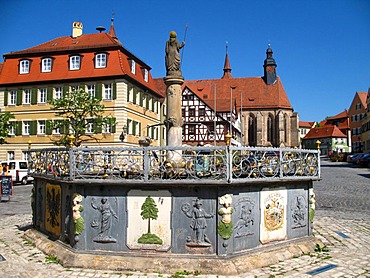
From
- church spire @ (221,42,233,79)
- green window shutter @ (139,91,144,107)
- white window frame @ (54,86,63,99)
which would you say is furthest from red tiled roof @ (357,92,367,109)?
white window frame @ (54,86,63,99)

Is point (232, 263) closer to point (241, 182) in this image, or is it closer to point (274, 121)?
point (241, 182)

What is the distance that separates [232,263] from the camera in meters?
7.20

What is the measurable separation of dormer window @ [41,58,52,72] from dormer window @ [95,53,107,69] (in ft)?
17.2

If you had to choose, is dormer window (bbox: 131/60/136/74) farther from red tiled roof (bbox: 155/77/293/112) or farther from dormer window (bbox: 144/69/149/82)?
red tiled roof (bbox: 155/77/293/112)

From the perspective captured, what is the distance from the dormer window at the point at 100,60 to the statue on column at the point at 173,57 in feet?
88.4

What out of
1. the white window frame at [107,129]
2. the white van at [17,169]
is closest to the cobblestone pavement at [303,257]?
the white van at [17,169]

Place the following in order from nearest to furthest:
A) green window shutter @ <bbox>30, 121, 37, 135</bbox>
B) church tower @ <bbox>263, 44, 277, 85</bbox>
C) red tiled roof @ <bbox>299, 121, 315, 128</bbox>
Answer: green window shutter @ <bbox>30, 121, 37, 135</bbox>, church tower @ <bbox>263, 44, 277, 85</bbox>, red tiled roof @ <bbox>299, 121, 315, 128</bbox>

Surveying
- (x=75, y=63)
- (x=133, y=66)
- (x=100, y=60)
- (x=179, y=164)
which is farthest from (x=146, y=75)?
(x=179, y=164)

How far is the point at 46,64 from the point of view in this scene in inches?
1500

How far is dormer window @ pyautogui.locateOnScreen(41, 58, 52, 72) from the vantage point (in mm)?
37969

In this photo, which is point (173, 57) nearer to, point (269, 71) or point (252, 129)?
point (252, 129)

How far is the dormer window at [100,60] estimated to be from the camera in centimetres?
3603

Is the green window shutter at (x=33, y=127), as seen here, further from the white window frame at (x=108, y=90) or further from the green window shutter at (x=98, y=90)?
the white window frame at (x=108, y=90)

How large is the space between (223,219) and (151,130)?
118ft
